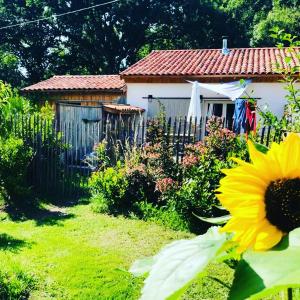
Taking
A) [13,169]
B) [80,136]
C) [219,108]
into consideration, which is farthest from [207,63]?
[13,169]

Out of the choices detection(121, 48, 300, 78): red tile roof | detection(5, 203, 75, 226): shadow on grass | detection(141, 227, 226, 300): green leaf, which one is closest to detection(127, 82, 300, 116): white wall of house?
detection(121, 48, 300, 78): red tile roof

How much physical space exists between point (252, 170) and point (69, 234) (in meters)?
5.54

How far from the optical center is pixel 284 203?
19.0 inches

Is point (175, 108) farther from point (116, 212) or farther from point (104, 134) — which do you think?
point (116, 212)

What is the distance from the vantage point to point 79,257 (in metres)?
4.86

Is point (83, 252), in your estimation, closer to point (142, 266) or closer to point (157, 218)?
point (157, 218)

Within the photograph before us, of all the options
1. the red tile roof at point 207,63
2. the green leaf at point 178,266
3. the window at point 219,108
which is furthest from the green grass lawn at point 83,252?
the red tile roof at point 207,63

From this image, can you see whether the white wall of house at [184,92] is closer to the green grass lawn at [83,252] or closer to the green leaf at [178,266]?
the green grass lawn at [83,252]

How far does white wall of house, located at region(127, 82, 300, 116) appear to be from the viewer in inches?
507

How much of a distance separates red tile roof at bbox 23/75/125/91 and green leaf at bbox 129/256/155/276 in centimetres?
1540

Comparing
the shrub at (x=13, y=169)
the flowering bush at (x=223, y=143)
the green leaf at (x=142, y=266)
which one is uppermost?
the green leaf at (x=142, y=266)

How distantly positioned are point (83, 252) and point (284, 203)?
4.82 metres

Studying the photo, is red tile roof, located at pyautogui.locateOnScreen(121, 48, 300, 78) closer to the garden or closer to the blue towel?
the blue towel

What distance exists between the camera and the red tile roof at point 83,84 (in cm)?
1627
